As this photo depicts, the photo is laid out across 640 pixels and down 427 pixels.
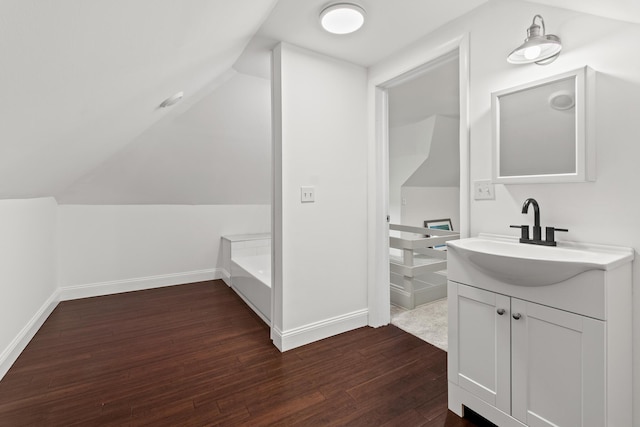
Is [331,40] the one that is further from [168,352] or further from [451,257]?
[168,352]

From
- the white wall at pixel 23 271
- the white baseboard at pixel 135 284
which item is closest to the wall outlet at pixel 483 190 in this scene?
the white wall at pixel 23 271

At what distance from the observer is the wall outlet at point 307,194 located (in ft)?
7.45

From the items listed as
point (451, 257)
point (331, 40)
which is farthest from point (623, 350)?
point (331, 40)

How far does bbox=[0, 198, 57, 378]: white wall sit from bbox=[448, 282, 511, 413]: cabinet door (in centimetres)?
259

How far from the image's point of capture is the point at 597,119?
4.40ft

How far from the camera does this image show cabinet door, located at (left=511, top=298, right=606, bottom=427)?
1.13 meters

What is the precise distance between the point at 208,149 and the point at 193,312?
1.62 meters

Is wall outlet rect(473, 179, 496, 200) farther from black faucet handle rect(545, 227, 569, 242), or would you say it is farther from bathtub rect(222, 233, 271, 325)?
bathtub rect(222, 233, 271, 325)

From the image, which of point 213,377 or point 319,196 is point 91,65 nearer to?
point 319,196

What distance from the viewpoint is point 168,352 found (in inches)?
85.9

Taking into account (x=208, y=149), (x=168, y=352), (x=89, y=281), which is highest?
(x=208, y=149)

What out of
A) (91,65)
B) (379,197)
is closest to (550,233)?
(379,197)

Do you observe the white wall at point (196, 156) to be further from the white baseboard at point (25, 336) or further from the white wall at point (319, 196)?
the white baseboard at point (25, 336)

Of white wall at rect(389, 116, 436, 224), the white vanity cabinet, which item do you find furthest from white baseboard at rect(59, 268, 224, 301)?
the white vanity cabinet
